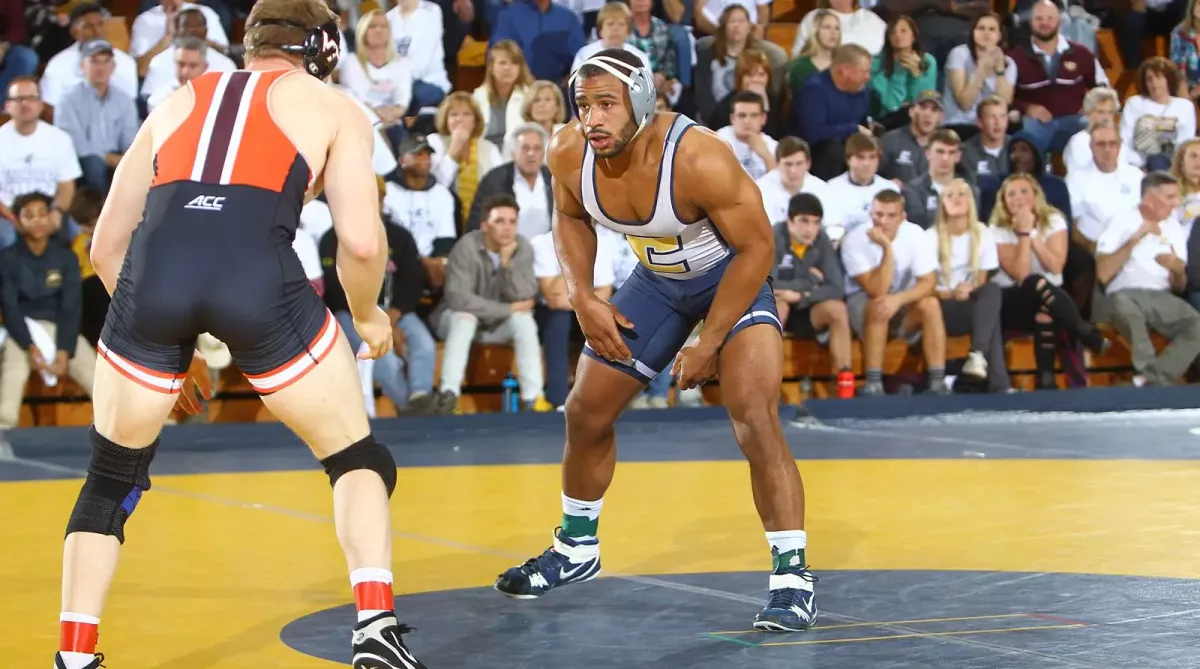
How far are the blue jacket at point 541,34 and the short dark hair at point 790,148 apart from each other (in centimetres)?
178

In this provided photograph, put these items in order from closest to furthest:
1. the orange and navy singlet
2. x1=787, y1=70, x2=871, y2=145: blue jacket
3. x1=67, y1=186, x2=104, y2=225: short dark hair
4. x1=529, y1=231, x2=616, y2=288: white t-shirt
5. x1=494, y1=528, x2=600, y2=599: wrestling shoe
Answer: the orange and navy singlet < x1=494, y1=528, x2=600, y2=599: wrestling shoe < x1=67, y1=186, x2=104, y2=225: short dark hair < x1=529, y1=231, x2=616, y2=288: white t-shirt < x1=787, y1=70, x2=871, y2=145: blue jacket

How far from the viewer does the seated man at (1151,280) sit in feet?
37.3

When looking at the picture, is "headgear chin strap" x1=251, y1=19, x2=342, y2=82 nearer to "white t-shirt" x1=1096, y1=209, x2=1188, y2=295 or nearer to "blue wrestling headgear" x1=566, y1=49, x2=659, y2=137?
"blue wrestling headgear" x1=566, y1=49, x2=659, y2=137

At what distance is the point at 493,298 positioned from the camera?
10.4 meters

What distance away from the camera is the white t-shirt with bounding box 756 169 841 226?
36.2 ft

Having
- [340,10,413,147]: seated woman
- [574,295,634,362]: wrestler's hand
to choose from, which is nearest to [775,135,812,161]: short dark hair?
[340,10,413,147]: seated woman

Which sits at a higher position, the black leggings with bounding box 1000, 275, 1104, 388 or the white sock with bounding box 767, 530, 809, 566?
the black leggings with bounding box 1000, 275, 1104, 388

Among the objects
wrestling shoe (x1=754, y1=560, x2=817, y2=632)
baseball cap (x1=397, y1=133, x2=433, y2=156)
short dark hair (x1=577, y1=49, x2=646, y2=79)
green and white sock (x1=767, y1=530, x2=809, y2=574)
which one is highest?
baseball cap (x1=397, y1=133, x2=433, y2=156)

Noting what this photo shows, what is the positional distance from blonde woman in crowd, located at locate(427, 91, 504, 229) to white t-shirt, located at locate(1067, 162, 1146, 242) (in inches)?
161

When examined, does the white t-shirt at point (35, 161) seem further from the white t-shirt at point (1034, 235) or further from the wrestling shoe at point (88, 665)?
the wrestling shoe at point (88, 665)

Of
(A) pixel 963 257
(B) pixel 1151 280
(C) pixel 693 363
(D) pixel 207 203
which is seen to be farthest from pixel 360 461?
(B) pixel 1151 280

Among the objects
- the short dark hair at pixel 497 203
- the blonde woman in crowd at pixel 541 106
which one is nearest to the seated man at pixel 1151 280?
the blonde woman in crowd at pixel 541 106

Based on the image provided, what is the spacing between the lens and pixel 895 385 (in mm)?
11055

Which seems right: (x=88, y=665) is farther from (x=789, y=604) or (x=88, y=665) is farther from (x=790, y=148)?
(x=790, y=148)
